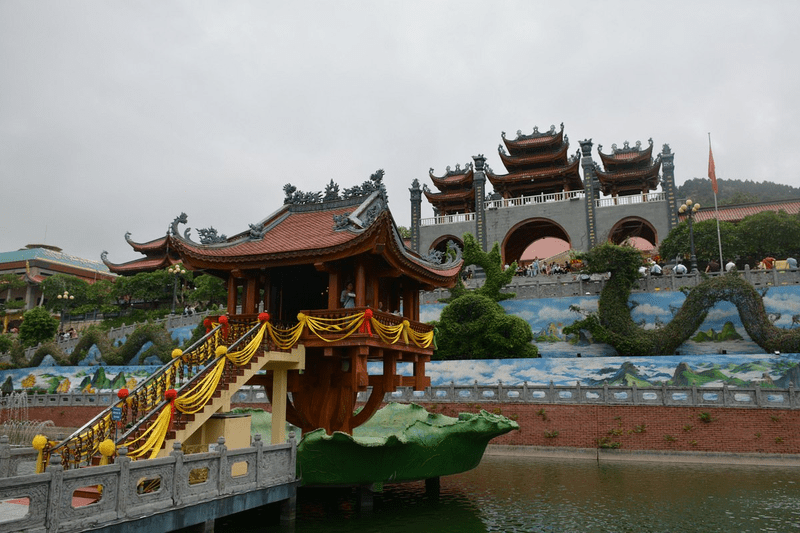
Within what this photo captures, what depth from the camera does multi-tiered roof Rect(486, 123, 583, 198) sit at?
44812mm

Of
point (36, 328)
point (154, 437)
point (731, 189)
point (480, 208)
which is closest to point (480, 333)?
point (154, 437)

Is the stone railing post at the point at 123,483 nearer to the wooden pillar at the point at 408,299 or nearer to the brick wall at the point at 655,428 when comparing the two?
the wooden pillar at the point at 408,299

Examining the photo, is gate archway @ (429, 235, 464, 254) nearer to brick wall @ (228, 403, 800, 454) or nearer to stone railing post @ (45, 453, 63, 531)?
brick wall @ (228, 403, 800, 454)

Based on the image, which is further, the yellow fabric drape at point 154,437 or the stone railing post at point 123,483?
the yellow fabric drape at point 154,437

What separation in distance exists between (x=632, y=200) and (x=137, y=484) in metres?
38.9

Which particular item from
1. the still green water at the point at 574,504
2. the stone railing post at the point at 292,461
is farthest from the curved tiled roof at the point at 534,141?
the stone railing post at the point at 292,461

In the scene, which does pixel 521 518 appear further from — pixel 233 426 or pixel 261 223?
Answer: pixel 261 223

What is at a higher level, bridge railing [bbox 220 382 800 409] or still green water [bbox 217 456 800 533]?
bridge railing [bbox 220 382 800 409]

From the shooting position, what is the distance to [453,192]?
49.0 meters

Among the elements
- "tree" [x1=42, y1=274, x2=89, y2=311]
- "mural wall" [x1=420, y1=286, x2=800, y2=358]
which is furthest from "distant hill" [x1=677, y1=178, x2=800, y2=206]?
"tree" [x1=42, y1=274, x2=89, y2=311]

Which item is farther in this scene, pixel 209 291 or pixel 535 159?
pixel 535 159

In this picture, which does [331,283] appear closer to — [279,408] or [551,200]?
[279,408]

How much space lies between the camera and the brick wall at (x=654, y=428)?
19.2 metres

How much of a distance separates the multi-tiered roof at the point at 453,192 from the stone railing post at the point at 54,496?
42052mm
